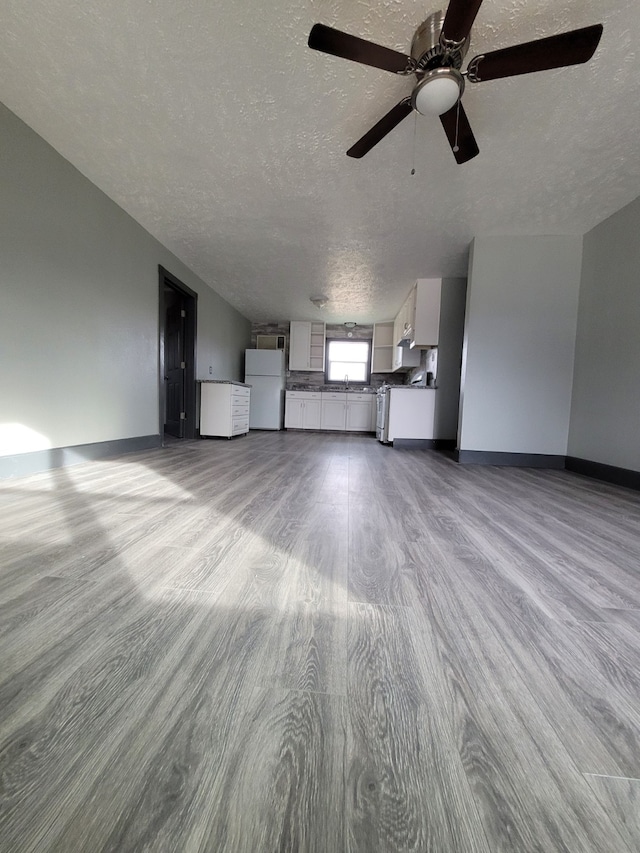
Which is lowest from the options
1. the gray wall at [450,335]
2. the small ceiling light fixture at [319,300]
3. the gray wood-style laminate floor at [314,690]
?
the gray wood-style laminate floor at [314,690]

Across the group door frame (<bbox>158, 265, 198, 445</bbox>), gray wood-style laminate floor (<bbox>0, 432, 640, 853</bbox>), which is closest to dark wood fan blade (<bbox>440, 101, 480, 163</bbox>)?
gray wood-style laminate floor (<bbox>0, 432, 640, 853</bbox>)

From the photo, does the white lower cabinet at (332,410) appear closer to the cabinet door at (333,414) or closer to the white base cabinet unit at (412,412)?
the cabinet door at (333,414)

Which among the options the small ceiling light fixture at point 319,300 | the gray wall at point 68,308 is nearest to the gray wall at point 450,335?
the small ceiling light fixture at point 319,300

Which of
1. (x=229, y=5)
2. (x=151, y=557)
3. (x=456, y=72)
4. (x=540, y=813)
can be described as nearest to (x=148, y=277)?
(x=229, y=5)

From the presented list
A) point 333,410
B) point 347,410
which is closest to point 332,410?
point 333,410

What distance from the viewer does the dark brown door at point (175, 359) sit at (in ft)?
15.4

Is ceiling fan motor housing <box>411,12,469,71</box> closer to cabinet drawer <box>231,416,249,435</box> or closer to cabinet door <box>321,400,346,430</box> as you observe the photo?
cabinet drawer <box>231,416,249,435</box>

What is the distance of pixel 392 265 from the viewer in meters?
4.05

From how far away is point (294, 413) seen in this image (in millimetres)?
6789

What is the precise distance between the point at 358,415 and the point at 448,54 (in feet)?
17.9

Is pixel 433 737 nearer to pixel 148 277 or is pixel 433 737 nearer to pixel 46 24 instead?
pixel 46 24

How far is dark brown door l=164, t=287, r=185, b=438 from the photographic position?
15.4ft

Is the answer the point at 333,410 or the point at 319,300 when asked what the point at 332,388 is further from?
the point at 319,300

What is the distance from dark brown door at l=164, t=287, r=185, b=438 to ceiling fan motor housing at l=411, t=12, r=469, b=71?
12.9 ft
